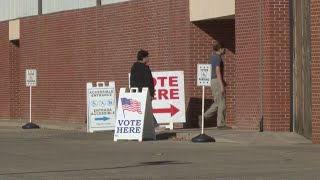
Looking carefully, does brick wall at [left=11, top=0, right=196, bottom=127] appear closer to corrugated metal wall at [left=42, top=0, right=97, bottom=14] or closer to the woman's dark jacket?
corrugated metal wall at [left=42, top=0, right=97, bottom=14]

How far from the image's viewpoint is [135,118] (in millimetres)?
22297

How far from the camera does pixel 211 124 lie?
26625 millimetres

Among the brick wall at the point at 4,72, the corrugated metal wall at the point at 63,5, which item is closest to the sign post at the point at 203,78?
the corrugated metal wall at the point at 63,5

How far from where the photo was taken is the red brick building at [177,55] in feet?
72.4

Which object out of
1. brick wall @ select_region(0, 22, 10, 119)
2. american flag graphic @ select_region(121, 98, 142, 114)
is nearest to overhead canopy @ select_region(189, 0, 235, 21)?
american flag graphic @ select_region(121, 98, 142, 114)

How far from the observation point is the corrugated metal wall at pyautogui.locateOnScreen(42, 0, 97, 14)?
3223 centimetres

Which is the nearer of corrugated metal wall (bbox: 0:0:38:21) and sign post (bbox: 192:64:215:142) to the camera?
sign post (bbox: 192:64:215:142)

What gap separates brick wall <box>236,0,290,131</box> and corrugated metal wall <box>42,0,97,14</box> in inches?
384

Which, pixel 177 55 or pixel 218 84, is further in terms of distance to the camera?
pixel 177 55

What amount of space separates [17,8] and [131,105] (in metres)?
15.9

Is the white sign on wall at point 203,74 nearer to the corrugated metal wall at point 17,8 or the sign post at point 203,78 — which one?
the sign post at point 203,78

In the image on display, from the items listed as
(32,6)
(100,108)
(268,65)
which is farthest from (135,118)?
(32,6)

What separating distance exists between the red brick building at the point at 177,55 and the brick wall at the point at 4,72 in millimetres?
37

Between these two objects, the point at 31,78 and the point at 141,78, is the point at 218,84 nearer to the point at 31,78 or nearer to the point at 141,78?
the point at 141,78
